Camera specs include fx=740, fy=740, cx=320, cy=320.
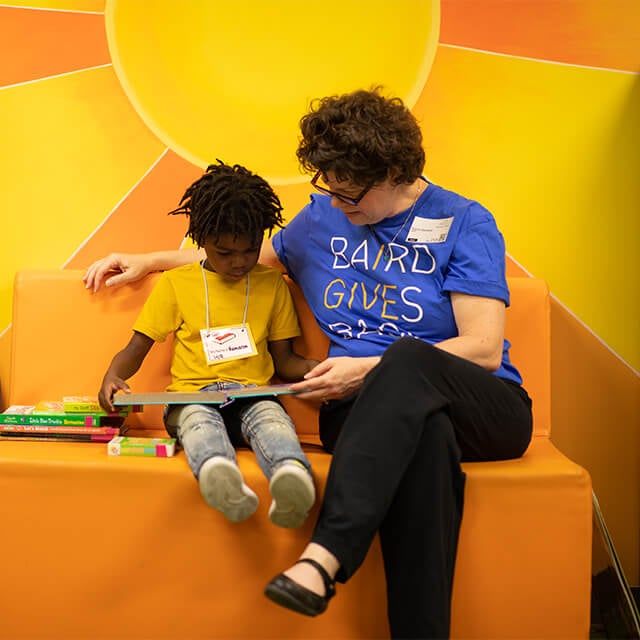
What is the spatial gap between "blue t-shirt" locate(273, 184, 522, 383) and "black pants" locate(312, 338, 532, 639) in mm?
305

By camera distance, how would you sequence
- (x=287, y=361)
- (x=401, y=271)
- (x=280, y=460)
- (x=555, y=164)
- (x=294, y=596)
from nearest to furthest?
(x=294, y=596) → (x=280, y=460) → (x=401, y=271) → (x=287, y=361) → (x=555, y=164)

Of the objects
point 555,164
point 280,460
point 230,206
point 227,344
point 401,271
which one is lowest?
point 280,460

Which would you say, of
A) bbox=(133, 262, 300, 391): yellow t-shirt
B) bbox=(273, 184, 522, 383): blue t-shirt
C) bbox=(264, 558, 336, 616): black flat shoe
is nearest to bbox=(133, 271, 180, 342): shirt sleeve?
bbox=(133, 262, 300, 391): yellow t-shirt

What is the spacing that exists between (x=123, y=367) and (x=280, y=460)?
1.93 ft

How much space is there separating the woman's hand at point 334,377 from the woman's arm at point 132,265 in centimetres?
64

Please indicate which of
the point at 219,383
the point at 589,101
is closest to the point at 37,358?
the point at 219,383

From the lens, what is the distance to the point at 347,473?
139 centimetres

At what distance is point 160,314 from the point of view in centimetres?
197

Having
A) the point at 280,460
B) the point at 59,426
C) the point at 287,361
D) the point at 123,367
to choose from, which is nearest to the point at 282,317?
the point at 287,361

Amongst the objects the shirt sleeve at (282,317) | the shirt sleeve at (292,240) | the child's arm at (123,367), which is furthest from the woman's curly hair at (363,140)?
the child's arm at (123,367)

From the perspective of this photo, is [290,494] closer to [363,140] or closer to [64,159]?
[363,140]

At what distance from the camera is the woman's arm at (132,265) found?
210 centimetres

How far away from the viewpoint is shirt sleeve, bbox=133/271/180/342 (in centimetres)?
197

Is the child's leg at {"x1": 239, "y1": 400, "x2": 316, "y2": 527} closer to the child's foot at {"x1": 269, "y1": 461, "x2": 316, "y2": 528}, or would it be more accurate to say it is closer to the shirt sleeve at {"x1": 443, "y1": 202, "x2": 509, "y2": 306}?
the child's foot at {"x1": 269, "y1": 461, "x2": 316, "y2": 528}
